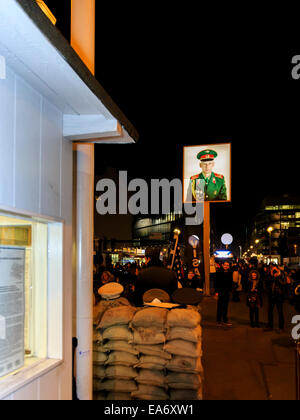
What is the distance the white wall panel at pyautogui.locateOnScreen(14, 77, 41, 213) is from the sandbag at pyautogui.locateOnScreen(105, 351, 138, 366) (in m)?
2.89

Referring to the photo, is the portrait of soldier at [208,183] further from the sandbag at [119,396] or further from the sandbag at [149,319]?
the sandbag at [119,396]

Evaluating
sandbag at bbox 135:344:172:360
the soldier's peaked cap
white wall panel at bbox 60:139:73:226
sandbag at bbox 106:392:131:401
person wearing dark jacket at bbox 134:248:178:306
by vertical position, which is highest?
the soldier's peaked cap

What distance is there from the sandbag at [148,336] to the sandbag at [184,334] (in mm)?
101

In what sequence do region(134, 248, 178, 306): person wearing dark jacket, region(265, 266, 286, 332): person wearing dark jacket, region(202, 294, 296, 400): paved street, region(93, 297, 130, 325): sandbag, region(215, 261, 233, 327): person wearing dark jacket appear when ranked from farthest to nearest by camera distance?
region(215, 261, 233, 327): person wearing dark jacket, region(265, 266, 286, 332): person wearing dark jacket, region(134, 248, 178, 306): person wearing dark jacket, region(202, 294, 296, 400): paved street, region(93, 297, 130, 325): sandbag

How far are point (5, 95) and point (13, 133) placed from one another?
23 centimetres

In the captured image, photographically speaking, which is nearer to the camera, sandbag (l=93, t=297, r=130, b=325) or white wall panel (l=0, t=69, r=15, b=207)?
white wall panel (l=0, t=69, r=15, b=207)

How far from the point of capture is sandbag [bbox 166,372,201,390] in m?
4.51

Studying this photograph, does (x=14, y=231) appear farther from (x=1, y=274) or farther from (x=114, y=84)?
(x=114, y=84)

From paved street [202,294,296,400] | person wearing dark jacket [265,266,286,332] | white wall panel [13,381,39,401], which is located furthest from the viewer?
person wearing dark jacket [265,266,286,332]

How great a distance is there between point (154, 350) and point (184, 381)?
52 centimetres

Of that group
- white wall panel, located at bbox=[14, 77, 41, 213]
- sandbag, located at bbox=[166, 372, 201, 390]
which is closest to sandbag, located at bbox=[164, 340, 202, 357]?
sandbag, located at bbox=[166, 372, 201, 390]

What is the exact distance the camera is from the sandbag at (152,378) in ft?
15.1

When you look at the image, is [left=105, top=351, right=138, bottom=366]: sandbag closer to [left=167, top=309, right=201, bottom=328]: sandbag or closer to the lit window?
[left=167, top=309, right=201, bottom=328]: sandbag

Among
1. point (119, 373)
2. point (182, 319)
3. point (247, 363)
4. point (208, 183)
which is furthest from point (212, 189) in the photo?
point (119, 373)
